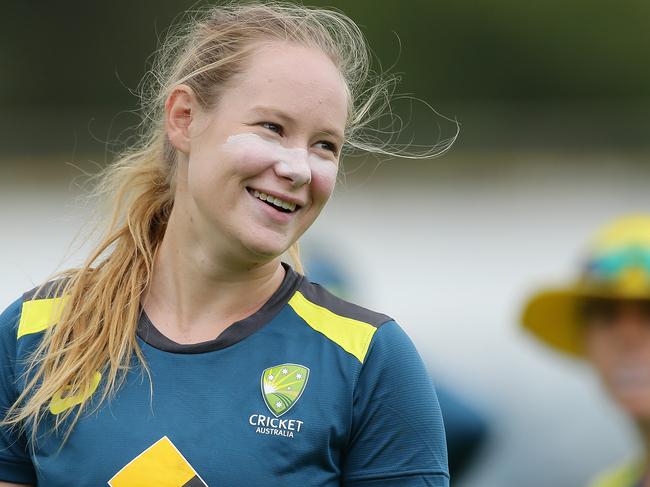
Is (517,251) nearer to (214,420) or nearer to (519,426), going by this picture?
(519,426)

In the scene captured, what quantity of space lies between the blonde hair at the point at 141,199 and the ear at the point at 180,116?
0.02 meters

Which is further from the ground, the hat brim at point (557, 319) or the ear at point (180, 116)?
the ear at point (180, 116)

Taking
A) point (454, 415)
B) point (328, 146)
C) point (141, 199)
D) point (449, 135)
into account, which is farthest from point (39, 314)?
point (449, 135)

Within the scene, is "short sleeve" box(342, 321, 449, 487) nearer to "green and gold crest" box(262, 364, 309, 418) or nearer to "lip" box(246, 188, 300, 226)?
"green and gold crest" box(262, 364, 309, 418)

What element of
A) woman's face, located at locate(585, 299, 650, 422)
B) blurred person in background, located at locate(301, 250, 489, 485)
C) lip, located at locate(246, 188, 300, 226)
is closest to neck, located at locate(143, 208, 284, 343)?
lip, located at locate(246, 188, 300, 226)

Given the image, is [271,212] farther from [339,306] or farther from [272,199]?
[339,306]

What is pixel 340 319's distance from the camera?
301 centimetres

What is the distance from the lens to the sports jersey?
2.85 m

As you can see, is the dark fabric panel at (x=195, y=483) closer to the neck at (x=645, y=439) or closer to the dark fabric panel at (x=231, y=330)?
the dark fabric panel at (x=231, y=330)

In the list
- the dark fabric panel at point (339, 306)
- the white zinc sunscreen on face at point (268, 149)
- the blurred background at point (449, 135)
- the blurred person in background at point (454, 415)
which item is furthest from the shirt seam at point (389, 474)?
the blurred background at point (449, 135)

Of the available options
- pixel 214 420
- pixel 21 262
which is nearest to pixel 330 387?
pixel 214 420

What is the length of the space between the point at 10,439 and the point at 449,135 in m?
15.9

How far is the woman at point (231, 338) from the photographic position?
2875 millimetres

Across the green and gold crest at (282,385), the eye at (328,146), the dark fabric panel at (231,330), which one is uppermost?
the eye at (328,146)
